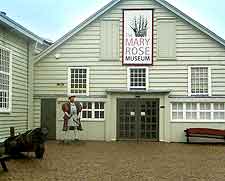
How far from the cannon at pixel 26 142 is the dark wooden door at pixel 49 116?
31.8 ft

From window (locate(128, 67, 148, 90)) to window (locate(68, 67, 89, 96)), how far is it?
2.13m

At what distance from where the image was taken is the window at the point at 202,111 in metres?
22.4

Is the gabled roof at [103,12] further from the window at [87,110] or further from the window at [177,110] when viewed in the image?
the window at [177,110]

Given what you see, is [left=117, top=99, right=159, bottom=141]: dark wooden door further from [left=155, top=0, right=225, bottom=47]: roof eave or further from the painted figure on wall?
[left=155, top=0, right=225, bottom=47]: roof eave

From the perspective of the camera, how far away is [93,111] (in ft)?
75.3

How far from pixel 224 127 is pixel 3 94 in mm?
10502

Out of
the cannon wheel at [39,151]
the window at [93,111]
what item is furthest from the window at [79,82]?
the cannon wheel at [39,151]

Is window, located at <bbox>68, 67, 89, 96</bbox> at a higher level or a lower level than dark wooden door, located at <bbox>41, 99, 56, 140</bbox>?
higher

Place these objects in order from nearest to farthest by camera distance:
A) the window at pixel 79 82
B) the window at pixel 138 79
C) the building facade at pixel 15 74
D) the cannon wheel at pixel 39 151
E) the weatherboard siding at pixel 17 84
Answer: the cannon wheel at pixel 39 151, the building facade at pixel 15 74, the weatherboard siding at pixel 17 84, the window at pixel 138 79, the window at pixel 79 82

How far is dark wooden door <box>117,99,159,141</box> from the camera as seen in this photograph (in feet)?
73.9

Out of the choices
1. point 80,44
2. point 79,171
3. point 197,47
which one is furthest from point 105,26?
point 79,171

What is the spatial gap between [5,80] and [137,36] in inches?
299

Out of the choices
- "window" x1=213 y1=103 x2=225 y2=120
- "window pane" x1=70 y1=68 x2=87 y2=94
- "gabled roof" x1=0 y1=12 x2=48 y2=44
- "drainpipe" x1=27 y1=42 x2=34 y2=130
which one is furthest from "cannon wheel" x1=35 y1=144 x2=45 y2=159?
"window" x1=213 y1=103 x2=225 y2=120

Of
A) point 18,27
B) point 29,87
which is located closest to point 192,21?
point 29,87
